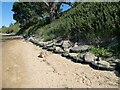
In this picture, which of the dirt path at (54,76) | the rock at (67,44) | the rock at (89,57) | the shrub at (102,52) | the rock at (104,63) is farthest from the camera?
the rock at (67,44)

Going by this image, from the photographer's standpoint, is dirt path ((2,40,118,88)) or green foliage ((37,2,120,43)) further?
green foliage ((37,2,120,43))

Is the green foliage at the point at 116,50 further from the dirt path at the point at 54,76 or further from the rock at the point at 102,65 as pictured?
the dirt path at the point at 54,76

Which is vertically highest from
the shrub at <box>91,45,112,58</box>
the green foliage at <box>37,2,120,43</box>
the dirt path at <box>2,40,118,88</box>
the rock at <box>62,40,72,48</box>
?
the green foliage at <box>37,2,120,43</box>

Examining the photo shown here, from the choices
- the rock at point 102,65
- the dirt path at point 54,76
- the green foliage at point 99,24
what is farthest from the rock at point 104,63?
the green foliage at point 99,24

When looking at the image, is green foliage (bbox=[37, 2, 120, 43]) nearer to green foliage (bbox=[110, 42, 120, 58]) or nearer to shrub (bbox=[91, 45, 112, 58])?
green foliage (bbox=[110, 42, 120, 58])

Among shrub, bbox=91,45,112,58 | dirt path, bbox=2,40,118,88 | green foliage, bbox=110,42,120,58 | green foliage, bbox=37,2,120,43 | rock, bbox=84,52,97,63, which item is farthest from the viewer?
green foliage, bbox=37,2,120,43

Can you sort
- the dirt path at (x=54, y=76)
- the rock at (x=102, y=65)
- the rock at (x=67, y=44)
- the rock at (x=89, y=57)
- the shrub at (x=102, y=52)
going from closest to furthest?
the dirt path at (x=54, y=76) < the rock at (x=102, y=65) < the rock at (x=89, y=57) < the shrub at (x=102, y=52) < the rock at (x=67, y=44)

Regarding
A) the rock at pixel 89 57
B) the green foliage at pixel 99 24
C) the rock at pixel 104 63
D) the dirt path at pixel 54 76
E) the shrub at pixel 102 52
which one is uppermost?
the green foliage at pixel 99 24

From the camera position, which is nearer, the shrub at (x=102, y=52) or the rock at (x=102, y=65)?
the rock at (x=102, y=65)

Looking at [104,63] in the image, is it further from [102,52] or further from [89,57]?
[102,52]

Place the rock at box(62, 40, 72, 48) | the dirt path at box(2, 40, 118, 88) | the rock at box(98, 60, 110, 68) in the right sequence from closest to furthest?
the dirt path at box(2, 40, 118, 88) < the rock at box(98, 60, 110, 68) < the rock at box(62, 40, 72, 48)

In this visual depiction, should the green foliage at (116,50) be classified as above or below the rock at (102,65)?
above

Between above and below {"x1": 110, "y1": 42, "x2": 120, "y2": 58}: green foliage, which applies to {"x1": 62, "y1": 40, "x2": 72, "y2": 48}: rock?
above

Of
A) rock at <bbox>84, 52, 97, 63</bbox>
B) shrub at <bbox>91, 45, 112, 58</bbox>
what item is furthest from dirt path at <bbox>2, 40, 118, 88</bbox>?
shrub at <bbox>91, 45, 112, 58</bbox>
